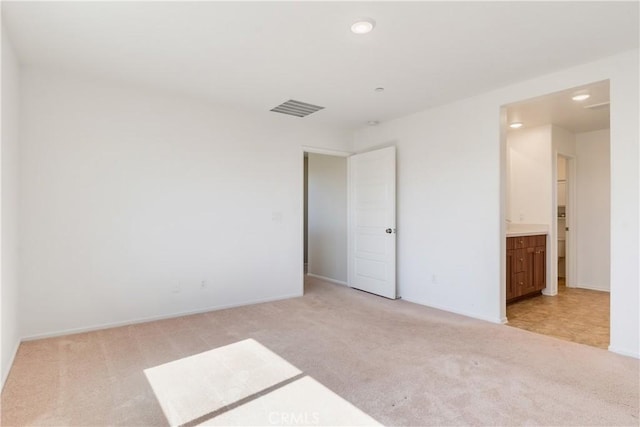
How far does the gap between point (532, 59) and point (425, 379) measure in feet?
9.11

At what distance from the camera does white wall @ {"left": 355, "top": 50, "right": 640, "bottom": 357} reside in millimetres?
2764

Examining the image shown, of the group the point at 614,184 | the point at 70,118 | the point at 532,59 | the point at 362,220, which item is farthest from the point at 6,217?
the point at 614,184

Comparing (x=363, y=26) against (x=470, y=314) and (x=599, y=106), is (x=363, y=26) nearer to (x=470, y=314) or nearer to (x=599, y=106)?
(x=470, y=314)

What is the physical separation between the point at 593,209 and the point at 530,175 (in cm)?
120

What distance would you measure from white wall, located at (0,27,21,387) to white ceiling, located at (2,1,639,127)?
0.29m

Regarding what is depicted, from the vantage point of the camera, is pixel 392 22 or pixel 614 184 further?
pixel 614 184

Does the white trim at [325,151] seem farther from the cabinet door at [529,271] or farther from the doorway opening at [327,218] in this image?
the cabinet door at [529,271]

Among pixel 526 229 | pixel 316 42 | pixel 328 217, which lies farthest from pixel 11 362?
pixel 526 229

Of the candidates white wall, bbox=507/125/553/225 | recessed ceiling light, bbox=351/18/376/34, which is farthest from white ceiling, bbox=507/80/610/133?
recessed ceiling light, bbox=351/18/376/34

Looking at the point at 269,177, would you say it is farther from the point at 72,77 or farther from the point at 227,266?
the point at 72,77

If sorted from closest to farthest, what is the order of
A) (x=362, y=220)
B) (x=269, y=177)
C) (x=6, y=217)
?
1. (x=6, y=217)
2. (x=269, y=177)
3. (x=362, y=220)

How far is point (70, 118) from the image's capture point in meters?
3.26
